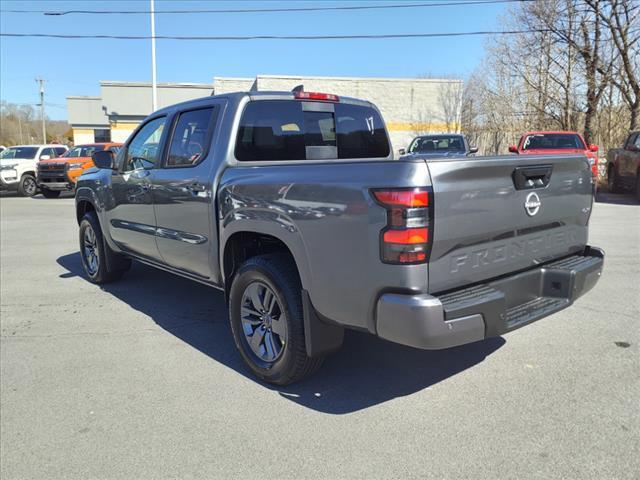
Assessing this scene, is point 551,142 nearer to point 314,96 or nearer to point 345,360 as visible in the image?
point 314,96

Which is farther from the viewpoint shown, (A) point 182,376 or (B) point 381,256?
(A) point 182,376

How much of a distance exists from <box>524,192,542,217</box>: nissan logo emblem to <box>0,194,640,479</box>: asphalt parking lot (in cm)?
119

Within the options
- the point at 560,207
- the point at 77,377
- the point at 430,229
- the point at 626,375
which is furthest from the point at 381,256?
the point at 77,377

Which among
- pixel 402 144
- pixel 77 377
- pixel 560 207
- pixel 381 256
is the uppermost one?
pixel 402 144

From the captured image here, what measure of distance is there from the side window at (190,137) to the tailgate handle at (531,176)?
2.31 m

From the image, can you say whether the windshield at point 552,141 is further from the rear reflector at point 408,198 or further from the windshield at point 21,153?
the windshield at point 21,153

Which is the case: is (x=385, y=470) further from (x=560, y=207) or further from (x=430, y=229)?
(x=560, y=207)

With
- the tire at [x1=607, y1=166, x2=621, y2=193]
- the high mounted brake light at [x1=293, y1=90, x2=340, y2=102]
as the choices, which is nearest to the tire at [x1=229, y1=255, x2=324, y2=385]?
the high mounted brake light at [x1=293, y1=90, x2=340, y2=102]

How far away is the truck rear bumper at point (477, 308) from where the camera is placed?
2.56m

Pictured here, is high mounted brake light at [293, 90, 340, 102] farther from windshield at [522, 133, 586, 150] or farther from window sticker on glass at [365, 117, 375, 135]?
windshield at [522, 133, 586, 150]

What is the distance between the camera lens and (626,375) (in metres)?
3.50

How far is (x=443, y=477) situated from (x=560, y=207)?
190cm

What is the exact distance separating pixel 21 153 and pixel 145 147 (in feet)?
59.9

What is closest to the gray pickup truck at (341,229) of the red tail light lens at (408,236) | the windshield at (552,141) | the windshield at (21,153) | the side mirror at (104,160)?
the red tail light lens at (408,236)
